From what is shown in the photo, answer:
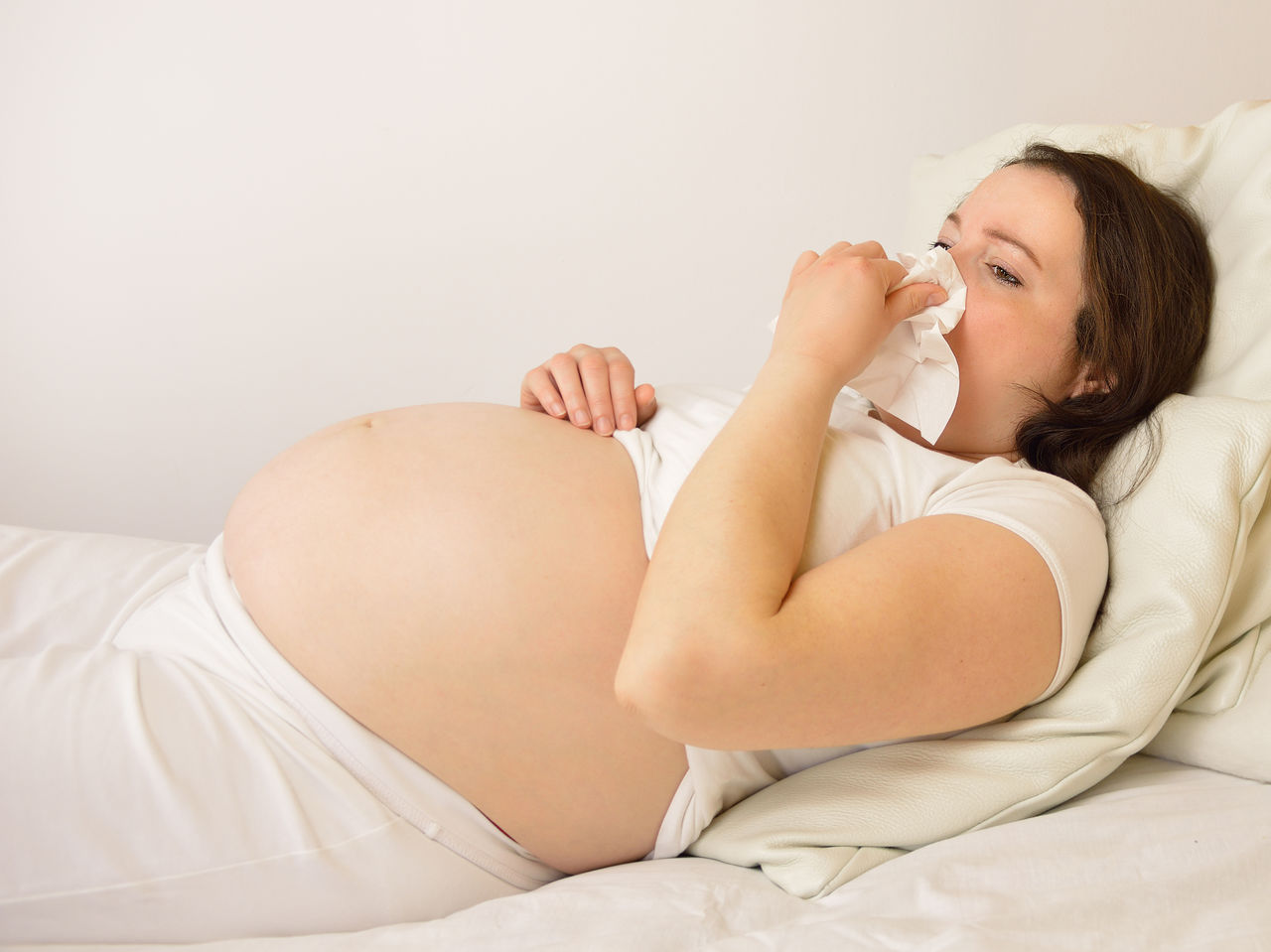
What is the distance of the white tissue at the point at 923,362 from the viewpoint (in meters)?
1.07

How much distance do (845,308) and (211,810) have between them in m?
0.78

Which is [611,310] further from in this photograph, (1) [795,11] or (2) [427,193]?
(1) [795,11]

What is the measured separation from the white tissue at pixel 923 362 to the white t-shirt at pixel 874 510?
40mm

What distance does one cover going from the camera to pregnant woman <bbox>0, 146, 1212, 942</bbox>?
80 centimetres

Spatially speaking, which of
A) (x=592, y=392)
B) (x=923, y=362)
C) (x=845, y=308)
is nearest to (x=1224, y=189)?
(x=923, y=362)

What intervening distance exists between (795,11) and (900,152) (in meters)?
0.34

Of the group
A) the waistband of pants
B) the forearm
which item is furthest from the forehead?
the waistband of pants

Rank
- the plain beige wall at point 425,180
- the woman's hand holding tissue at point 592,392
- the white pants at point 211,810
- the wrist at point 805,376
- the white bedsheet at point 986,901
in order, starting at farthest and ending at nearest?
the plain beige wall at point 425,180 → the woman's hand holding tissue at point 592,392 → the wrist at point 805,376 → the white pants at point 211,810 → the white bedsheet at point 986,901

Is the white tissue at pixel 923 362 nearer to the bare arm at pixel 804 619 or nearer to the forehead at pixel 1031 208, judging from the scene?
the forehead at pixel 1031 208

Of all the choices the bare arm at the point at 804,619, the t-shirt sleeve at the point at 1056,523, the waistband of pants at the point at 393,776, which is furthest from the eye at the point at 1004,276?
the waistband of pants at the point at 393,776

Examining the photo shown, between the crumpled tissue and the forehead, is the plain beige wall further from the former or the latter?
the crumpled tissue

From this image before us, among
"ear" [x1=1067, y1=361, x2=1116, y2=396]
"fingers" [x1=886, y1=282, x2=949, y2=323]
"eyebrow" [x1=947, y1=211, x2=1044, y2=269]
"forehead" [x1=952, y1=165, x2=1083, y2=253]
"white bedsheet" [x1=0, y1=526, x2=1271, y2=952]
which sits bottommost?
"white bedsheet" [x1=0, y1=526, x2=1271, y2=952]

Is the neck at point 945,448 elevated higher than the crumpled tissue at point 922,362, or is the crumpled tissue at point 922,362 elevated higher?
the crumpled tissue at point 922,362

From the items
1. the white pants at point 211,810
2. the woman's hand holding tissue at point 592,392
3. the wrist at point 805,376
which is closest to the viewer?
the white pants at point 211,810
